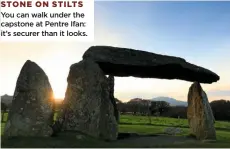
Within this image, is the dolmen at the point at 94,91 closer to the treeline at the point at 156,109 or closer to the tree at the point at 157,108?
the treeline at the point at 156,109

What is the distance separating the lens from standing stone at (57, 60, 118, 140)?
1588 cm

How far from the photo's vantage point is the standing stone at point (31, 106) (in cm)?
1470

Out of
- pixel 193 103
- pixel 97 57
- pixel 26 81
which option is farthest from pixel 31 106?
pixel 193 103

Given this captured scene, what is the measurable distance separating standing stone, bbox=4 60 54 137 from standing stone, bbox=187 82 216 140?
915cm

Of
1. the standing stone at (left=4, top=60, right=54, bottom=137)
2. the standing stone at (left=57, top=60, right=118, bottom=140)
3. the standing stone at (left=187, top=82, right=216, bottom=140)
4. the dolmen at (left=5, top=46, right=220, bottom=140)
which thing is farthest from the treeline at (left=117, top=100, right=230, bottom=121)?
the standing stone at (left=4, top=60, right=54, bottom=137)

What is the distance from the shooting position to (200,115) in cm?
2077

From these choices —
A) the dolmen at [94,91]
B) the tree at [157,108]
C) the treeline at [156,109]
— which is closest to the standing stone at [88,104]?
the dolmen at [94,91]

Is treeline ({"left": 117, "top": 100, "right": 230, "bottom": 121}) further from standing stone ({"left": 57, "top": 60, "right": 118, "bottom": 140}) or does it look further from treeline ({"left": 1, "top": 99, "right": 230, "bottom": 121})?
standing stone ({"left": 57, "top": 60, "right": 118, "bottom": 140})

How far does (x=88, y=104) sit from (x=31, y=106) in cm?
251

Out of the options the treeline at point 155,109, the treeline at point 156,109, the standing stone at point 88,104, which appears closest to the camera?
the standing stone at point 88,104

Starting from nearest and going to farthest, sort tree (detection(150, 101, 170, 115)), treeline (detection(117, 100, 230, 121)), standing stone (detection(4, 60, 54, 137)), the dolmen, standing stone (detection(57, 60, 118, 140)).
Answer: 1. standing stone (detection(4, 60, 54, 137))
2. the dolmen
3. standing stone (detection(57, 60, 118, 140))
4. treeline (detection(117, 100, 230, 121))
5. tree (detection(150, 101, 170, 115))

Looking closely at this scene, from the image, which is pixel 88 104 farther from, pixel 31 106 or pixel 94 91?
pixel 31 106

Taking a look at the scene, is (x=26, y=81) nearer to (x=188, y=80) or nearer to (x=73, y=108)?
(x=73, y=108)

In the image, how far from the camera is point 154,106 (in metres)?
62.1
